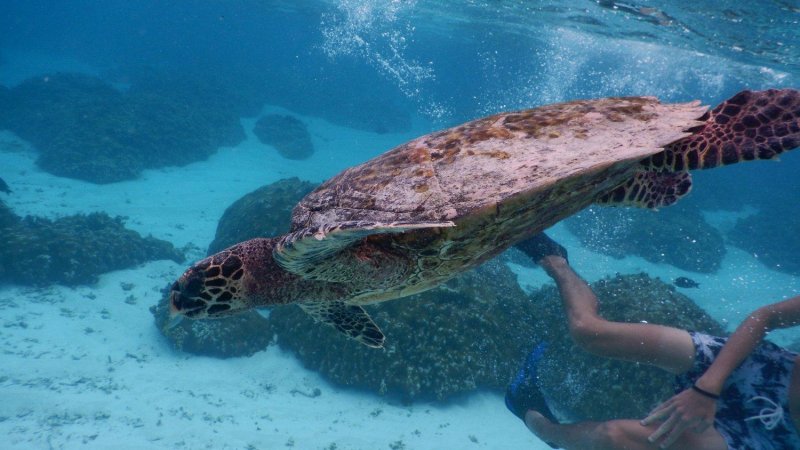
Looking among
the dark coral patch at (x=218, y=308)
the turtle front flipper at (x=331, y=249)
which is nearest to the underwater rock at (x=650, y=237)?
the turtle front flipper at (x=331, y=249)

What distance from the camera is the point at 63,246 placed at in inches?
447

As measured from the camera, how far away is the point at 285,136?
2978 cm

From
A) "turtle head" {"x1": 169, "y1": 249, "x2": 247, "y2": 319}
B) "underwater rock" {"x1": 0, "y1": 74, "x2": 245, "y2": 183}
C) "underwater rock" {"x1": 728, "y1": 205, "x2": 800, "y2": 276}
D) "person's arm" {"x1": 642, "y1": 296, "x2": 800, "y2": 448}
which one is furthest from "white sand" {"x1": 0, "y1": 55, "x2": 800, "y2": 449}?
"underwater rock" {"x1": 728, "y1": 205, "x2": 800, "y2": 276}

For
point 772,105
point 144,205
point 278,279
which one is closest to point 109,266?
point 144,205

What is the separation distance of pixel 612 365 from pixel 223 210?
628 inches

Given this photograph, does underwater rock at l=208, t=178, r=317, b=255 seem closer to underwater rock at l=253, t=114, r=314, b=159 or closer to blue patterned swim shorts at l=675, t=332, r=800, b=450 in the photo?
blue patterned swim shorts at l=675, t=332, r=800, b=450

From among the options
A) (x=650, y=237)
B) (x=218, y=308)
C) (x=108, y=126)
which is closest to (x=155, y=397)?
(x=218, y=308)

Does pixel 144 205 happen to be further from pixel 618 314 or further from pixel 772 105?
pixel 772 105

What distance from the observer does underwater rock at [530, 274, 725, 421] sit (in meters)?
7.33

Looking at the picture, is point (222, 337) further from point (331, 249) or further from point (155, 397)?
point (331, 249)

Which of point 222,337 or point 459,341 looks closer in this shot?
point 459,341

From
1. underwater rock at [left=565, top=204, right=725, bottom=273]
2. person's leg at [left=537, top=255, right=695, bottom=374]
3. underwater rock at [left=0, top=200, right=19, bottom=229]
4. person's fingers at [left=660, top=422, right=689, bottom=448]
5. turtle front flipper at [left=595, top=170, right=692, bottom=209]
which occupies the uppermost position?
turtle front flipper at [left=595, top=170, right=692, bottom=209]

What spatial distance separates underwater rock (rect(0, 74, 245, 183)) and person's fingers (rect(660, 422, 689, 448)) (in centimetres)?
2216

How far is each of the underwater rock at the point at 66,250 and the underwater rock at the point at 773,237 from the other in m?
28.2
